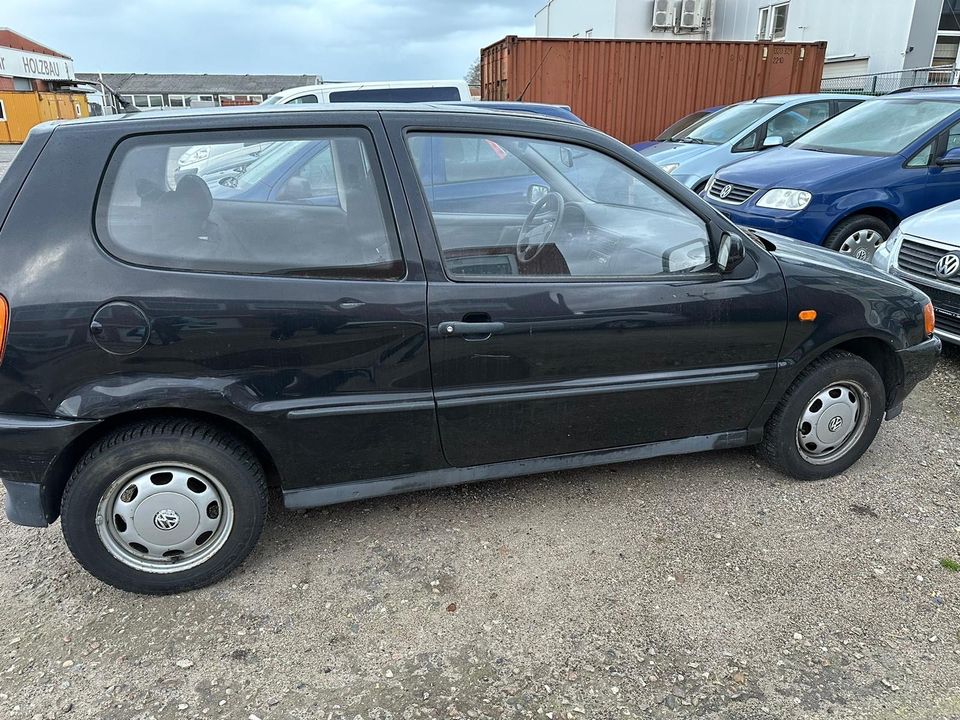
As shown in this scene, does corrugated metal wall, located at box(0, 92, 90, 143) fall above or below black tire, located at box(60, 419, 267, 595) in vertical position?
above

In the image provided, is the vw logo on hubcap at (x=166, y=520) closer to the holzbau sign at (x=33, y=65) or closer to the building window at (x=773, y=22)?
the building window at (x=773, y=22)

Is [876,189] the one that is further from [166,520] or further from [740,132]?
[166,520]

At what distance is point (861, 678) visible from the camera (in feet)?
7.47

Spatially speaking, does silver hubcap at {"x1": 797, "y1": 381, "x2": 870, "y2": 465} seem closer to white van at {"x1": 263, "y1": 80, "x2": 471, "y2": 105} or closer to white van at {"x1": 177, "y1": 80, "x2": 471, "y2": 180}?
white van at {"x1": 177, "y1": 80, "x2": 471, "y2": 180}

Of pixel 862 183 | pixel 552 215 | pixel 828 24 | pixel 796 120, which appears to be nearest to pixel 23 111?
pixel 828 24

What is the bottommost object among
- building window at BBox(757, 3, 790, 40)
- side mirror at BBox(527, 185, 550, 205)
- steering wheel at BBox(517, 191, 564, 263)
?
steering wheel at BBox(517, 191, 564, 263)

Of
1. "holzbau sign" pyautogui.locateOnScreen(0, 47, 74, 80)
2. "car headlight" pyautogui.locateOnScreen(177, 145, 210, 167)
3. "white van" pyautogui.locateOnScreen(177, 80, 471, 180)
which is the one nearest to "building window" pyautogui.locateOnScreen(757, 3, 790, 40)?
"white van" pyautogui.locateOnScreen(177, 80, 471, 180)

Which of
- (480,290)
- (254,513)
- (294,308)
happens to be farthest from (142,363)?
(480,290)

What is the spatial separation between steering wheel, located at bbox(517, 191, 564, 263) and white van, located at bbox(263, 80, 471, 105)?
288 inches

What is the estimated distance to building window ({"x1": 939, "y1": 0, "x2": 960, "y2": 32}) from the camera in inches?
634

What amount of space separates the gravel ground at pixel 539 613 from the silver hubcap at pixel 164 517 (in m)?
0.18

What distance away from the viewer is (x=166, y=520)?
2521 millimetres

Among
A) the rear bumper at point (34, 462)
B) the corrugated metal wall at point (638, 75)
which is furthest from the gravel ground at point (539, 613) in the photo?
the corrugated metal wall at point (638, 75)

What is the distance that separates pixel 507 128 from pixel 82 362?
5.60 ft
